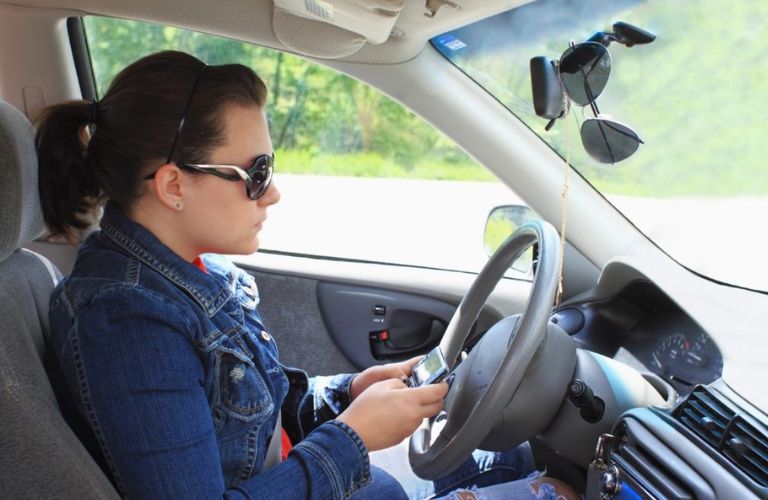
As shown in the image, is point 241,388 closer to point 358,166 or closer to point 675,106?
point 675,106

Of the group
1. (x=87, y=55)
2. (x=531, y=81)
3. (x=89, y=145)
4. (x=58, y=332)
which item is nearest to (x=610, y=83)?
(x=531, y=81)

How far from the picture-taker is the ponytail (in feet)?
4.08

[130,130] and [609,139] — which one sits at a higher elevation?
[130,130]

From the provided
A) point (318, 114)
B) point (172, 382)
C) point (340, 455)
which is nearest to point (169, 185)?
point (172, 382)

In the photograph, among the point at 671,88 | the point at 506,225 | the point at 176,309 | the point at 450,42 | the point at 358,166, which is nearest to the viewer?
the point at 176,309

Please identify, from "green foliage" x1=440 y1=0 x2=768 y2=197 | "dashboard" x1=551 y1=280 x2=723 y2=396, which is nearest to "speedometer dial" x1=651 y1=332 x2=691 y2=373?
"dashboard" x1=551 y1=280 x2=723 y2=396

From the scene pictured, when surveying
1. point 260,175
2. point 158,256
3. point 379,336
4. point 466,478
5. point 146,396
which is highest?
point 260,175

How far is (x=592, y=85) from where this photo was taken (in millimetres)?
1468

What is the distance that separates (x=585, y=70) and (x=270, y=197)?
667 mm

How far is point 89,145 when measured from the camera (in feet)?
4.04

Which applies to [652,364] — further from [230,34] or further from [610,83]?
[230,34]

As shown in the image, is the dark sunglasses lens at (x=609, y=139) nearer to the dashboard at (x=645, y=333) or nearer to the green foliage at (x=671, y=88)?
the green foliage at (x=671, y=88)

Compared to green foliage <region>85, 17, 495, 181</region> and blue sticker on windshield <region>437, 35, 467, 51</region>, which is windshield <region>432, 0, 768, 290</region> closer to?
blue sticker on windshield <region>437, 35, 467, 51</region>

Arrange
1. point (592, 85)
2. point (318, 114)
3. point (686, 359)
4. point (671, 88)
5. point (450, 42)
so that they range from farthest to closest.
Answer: point (318, 114)
point (450, 42)
point (671, 88)
point (686, 359)
point (592, 85)
